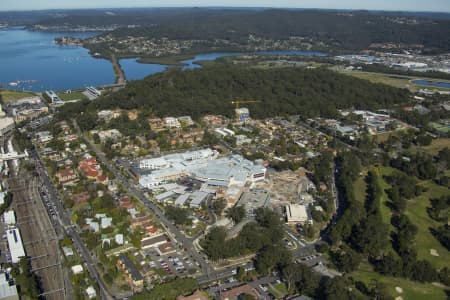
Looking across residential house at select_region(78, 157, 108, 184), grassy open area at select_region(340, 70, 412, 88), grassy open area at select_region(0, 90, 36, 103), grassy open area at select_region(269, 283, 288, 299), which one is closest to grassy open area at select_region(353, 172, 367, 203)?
grassy open area at select_region(269, 283, 288, 299)

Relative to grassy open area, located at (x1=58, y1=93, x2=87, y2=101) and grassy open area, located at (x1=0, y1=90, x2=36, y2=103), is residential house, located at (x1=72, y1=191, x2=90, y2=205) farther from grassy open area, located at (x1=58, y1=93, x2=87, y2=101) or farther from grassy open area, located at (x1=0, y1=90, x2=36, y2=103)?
grassy open area, located at (x1=0, y1=90, x2=36, y2=103)

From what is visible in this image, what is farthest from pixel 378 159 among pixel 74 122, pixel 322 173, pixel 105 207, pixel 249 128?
pixel 74 122

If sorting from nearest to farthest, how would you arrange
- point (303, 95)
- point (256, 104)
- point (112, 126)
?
point (112, 126), point (256, 104), point (303, 95)

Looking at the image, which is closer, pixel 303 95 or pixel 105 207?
pixel 105 207

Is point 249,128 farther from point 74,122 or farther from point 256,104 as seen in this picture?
point 74,122

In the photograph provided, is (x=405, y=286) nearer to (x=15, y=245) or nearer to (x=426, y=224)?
(x=426, y=224)

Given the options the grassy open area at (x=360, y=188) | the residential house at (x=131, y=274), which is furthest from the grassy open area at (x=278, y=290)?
the grassy open area at (x=360, y=188)

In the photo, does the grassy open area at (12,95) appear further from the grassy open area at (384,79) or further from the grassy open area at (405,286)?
the grassy open area at (384,79)
